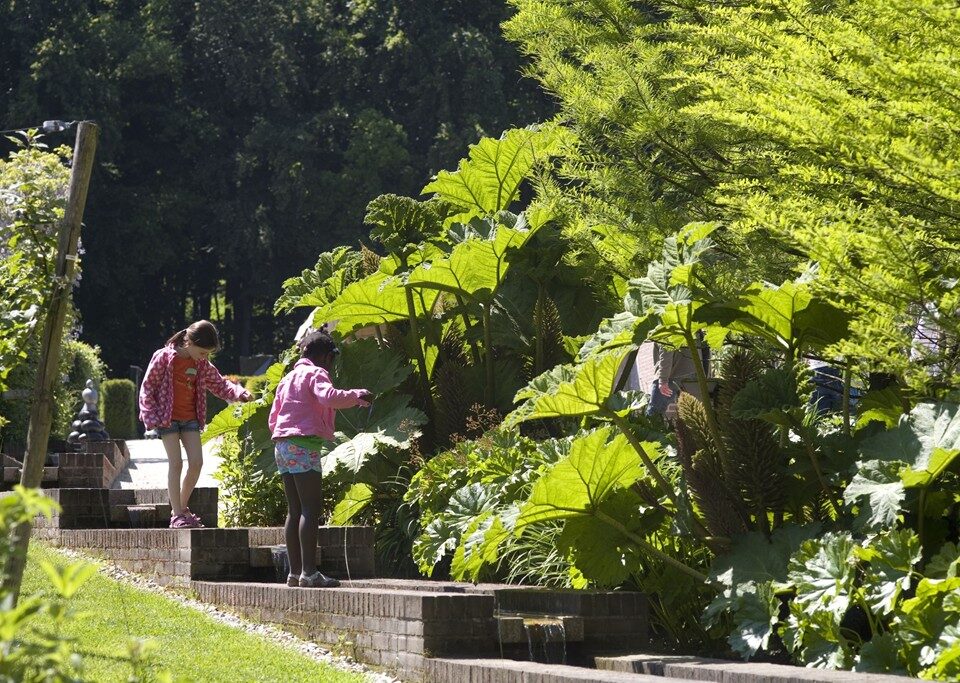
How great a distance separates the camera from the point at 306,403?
7.59m

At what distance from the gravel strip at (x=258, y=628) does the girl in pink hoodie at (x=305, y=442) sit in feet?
1.03

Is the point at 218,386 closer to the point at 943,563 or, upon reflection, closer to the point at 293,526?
the point at 293,526

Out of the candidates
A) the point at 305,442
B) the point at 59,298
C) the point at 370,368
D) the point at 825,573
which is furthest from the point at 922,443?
the point at 370,368

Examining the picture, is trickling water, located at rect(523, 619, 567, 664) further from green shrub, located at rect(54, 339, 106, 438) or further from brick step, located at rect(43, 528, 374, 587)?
A: green shrub, located at rect(54, 339, 106, 438)

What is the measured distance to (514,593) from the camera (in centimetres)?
721

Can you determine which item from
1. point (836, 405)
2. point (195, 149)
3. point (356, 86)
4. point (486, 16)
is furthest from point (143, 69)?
point (836, 405)

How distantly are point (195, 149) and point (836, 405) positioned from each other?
31069 mm

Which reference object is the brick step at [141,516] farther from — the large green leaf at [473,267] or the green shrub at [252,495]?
the large green leaf at [473,267]

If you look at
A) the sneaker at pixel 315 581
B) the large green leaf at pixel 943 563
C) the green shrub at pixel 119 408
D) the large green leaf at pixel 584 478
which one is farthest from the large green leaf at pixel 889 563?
the green shrub at pixel 119 408

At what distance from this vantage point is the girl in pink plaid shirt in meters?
9.17

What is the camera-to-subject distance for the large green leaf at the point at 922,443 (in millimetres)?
5891

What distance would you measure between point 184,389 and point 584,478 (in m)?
3.70

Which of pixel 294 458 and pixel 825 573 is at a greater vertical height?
pixel 294 458

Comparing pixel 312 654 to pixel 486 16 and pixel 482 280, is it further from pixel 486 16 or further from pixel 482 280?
pixel 486 16
